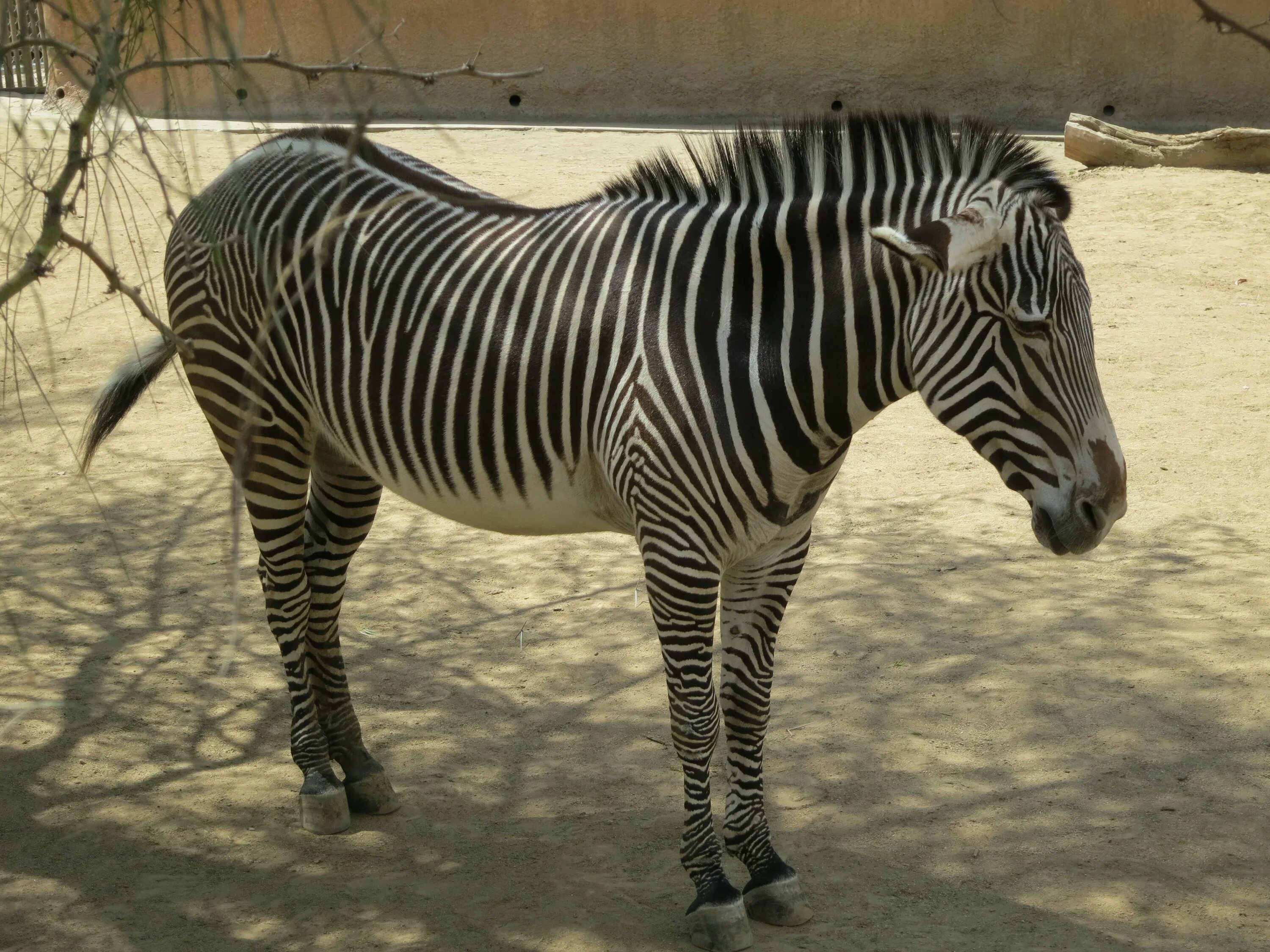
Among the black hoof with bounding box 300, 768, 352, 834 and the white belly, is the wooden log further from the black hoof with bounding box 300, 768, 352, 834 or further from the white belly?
the black hoof with bounding box 300, 768, 352, 834

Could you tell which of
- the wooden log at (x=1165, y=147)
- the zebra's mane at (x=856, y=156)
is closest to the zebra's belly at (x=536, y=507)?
the zebra's mane at (x=856, y=156)

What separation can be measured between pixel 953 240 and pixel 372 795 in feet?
8.07

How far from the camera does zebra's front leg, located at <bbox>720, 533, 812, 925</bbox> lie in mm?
3350

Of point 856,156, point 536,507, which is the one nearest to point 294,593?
point 536,507

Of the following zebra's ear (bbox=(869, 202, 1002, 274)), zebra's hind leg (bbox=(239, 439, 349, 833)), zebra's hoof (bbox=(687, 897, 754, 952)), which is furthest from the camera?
zebra's hind leg (bbox=(239, 439, 349, 833))

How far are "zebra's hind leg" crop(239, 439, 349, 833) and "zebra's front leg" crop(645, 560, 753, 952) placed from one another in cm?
119

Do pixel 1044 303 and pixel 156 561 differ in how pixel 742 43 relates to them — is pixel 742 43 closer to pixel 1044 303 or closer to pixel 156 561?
pixel 156 561

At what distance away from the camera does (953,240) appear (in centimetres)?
273

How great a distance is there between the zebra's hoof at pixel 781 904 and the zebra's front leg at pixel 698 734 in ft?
0.34

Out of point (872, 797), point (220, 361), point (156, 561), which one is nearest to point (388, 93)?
point (156, 561)

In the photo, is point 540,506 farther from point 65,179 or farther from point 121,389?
point 65,179

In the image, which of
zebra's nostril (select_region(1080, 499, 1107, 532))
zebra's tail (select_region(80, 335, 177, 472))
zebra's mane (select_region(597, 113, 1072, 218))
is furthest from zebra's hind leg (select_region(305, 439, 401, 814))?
zebra's nostril (select_region(1080, 499, 1107, 532))

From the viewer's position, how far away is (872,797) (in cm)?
389

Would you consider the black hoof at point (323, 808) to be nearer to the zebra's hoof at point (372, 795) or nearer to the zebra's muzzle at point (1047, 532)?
the zebra's hoof at point (372, 795)
